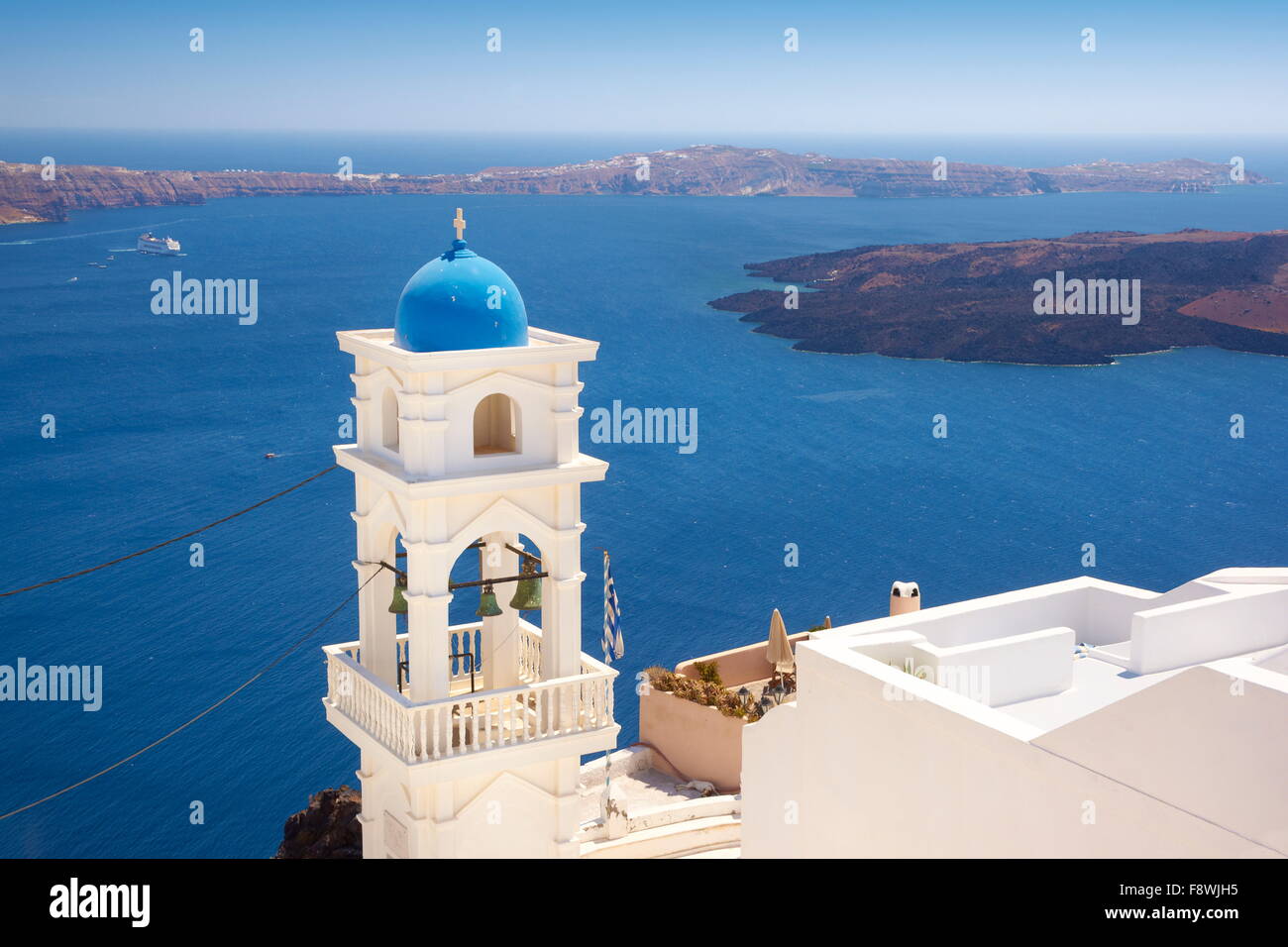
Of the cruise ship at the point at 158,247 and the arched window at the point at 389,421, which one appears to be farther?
the cruise ship at the point at 158,247

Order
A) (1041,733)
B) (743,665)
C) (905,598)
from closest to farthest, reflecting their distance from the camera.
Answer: (1041,733), (905,598), (743,665)

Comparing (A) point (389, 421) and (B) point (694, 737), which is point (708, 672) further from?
(A) point (389, 421)

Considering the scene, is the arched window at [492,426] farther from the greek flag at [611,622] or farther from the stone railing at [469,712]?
Result: the greek flag at [611,622]

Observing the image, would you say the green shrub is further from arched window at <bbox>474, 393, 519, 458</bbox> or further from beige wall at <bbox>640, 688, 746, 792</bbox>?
arched window at <bbox>474, 393, 519, 458</bbox>

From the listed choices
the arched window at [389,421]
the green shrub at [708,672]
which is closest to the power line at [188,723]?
the green shrub at [708,672]

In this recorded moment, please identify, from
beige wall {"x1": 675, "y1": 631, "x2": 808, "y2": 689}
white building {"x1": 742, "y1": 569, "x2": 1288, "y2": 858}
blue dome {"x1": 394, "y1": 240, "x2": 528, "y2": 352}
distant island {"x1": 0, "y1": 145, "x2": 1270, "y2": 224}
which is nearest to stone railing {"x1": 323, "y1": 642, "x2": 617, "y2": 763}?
white building {"x1": 742, "y1": 569, "x2": 1288, "y2": 858}

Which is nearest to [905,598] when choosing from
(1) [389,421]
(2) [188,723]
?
(1) [389,421]
